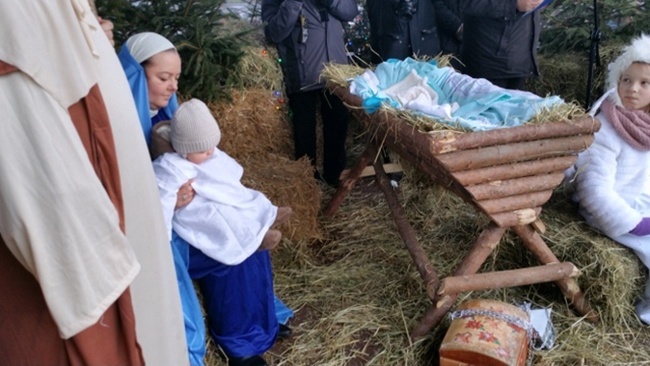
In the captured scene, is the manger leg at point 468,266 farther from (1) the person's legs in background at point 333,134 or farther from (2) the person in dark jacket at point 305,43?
(1) the person's legs in background at point 333,134

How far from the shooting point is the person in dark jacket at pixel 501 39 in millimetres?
3949

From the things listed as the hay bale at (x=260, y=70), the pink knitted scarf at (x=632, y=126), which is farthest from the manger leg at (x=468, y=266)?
the hay bale at (x=260, y=70)

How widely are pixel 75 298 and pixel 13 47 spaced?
0.61 meters

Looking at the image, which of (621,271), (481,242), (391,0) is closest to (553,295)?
(621,271)

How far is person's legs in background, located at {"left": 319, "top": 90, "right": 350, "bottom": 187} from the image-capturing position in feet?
14.8

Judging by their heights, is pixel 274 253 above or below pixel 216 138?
below

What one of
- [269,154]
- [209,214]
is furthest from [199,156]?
A: [269,154]

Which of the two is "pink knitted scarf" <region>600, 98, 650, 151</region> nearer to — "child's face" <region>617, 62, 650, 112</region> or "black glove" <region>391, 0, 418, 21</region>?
"child's face" <region>617, 62, 650, 112</region>

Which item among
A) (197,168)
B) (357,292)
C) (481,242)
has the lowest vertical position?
(357,292)

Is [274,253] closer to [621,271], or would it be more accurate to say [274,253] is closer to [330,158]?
[330,158]

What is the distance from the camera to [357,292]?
3467mm

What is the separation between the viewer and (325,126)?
15.4 ft

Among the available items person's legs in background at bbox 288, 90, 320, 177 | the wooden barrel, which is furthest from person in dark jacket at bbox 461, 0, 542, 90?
the wooden barrel

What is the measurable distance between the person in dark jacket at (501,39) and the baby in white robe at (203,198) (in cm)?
243
